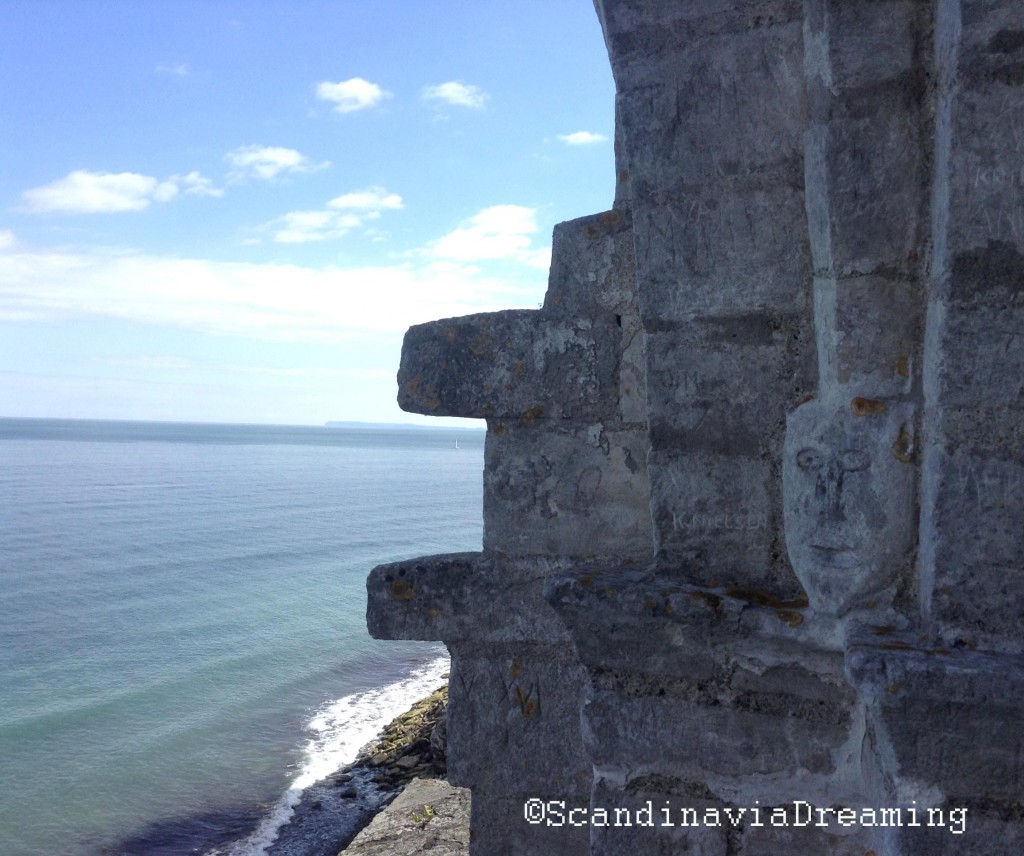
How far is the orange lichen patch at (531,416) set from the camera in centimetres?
223

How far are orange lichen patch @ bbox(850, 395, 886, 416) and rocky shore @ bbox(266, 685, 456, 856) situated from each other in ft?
28.4

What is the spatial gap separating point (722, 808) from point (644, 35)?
1.48m

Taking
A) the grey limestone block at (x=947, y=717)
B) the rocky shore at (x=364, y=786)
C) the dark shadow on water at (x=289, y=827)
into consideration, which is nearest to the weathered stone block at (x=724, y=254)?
the grey limestone block at (x=947, y=717)

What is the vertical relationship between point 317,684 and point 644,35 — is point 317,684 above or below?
below

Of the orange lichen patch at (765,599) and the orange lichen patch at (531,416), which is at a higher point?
the orange lichen patch at (531,416)

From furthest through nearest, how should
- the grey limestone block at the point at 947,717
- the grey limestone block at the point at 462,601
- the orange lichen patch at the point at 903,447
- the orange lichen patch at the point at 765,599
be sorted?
the grey limestone block at the point at 462,601, the orange lichen patch at the point at 765,599, the orange lichen patch at the point at 903,447, the grey limestone block at the point at 947,717

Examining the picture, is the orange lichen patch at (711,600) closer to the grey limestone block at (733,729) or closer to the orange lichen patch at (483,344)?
the grey limestone block at (733,729)

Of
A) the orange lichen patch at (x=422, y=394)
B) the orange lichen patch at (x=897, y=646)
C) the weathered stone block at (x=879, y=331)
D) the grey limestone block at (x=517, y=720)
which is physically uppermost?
the weathered stone block at (x=879, y=331)

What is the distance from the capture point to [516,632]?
2322 mm

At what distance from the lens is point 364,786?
10.4m

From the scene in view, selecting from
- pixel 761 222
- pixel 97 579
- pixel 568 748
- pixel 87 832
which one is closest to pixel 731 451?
pixel 761 222

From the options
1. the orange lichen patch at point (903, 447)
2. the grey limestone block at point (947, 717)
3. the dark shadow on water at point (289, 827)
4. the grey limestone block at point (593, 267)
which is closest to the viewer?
the grey limestone block at point (947, 717)

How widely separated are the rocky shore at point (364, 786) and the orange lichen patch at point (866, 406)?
867cm

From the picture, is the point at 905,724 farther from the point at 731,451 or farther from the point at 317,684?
the point at 317,684
